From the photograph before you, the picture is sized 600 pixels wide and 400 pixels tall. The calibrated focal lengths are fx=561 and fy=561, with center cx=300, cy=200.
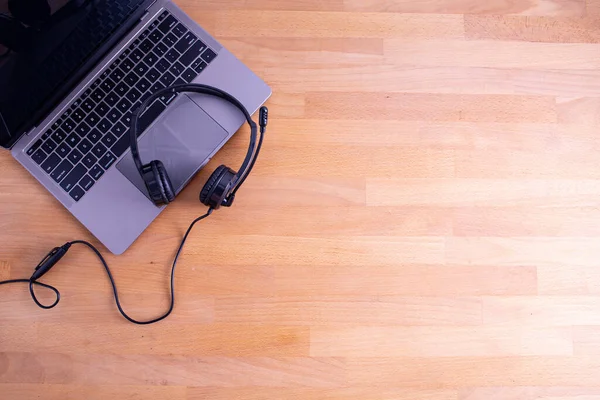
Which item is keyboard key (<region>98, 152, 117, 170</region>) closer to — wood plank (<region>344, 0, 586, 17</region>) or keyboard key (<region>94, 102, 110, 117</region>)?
keyboard key (<region>94, 102, 110, 117</region>)

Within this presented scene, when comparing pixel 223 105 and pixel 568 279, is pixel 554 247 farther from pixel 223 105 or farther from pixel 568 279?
pixel 223 105

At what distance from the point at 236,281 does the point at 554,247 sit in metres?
0.50

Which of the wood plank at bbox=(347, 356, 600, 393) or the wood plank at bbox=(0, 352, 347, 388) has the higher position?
the wood plank at bbox=(0, 352, 347, 388)

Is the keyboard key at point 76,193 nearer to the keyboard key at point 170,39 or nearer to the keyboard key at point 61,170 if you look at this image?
the keyboard key at point 61,170

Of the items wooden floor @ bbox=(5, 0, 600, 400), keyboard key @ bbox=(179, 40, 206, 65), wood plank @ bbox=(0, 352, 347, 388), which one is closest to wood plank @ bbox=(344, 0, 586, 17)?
wooden floor @ bbox=(5, 0, 600, 400)

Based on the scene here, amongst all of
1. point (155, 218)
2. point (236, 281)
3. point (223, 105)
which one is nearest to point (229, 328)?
point (236, 281)

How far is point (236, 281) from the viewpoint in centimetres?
85

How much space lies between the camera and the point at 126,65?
85 centimetres

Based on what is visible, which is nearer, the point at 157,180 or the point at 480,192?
the point at 157,180

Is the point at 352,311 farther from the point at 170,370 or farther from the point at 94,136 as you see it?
the point at 94,136

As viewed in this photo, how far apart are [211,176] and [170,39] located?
9.2 inches

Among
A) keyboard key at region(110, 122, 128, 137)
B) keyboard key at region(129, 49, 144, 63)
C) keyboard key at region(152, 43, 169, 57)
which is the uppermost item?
keyboard key at region(129, 49, 144, 63)

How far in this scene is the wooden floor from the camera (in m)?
0.84

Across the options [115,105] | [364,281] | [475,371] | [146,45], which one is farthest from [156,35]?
[475,371]
